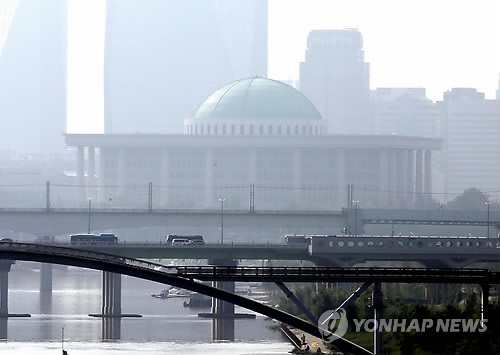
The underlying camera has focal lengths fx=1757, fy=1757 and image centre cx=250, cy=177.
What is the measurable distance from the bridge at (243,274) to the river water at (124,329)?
10635 mm

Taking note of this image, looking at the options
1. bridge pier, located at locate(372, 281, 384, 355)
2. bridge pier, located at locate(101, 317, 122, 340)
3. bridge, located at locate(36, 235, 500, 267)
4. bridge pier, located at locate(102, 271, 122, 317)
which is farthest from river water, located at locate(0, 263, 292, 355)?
bridge pier, located at locate(372, 281, 384, 355)

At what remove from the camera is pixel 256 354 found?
83.6 metres

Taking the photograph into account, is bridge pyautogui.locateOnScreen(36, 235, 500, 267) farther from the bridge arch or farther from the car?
the bridge arch

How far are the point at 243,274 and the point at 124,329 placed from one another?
26.5 m

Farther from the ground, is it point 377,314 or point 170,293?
point 377,314

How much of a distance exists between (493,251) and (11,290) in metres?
43.6

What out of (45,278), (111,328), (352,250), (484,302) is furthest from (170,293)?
(484,302)

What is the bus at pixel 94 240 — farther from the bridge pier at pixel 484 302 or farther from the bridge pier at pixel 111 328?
the bridge pier at pixel 484 302

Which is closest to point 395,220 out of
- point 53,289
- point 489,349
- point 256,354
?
point 53,289

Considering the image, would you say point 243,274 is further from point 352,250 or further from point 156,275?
point 352,250

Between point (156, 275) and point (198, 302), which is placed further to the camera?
point (198, 302)

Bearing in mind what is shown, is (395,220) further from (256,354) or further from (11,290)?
(256,354)

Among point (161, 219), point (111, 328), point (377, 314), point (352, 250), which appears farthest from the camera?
point (161, 219)

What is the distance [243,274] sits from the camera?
74500 millimetres
